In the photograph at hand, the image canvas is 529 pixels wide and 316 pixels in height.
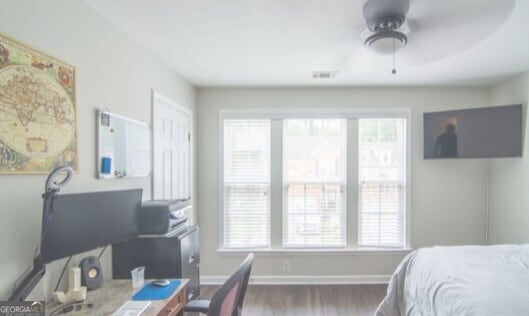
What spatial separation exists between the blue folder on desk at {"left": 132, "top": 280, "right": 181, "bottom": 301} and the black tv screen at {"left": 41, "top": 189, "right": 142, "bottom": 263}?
35 cm

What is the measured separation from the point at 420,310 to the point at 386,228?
5.84ft

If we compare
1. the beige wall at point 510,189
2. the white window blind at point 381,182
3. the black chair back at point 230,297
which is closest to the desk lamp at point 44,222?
the black chair back at point 230,297

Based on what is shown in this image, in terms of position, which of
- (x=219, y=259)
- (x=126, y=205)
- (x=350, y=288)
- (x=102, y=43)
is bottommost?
(x=350, y=288)

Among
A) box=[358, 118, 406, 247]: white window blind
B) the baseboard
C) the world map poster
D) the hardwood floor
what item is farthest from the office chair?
box=[358, 118, 406, 247]: white window blind

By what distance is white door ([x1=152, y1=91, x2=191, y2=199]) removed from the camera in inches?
109

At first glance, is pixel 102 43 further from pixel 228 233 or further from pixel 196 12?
pixel 228 233

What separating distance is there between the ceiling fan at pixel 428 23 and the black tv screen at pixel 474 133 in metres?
1.43

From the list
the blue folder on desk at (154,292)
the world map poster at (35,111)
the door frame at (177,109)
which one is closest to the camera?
the world map poster at (35,111)

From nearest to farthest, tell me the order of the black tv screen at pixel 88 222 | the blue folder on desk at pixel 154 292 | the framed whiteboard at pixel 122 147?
1. the black tv screen at pixel 88 222
2. the blue folder on desk at pixel 154 292
3. the framed whiteboard at pixel 122 147

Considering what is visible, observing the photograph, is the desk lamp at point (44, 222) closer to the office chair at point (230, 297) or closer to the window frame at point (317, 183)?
the office chair at point (230, 297)

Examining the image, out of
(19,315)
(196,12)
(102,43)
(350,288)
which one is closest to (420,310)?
(350,288)

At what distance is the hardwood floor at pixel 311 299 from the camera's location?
10.1 ft

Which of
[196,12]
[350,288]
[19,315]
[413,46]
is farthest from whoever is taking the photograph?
[350,288]

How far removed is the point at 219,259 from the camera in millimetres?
3789
